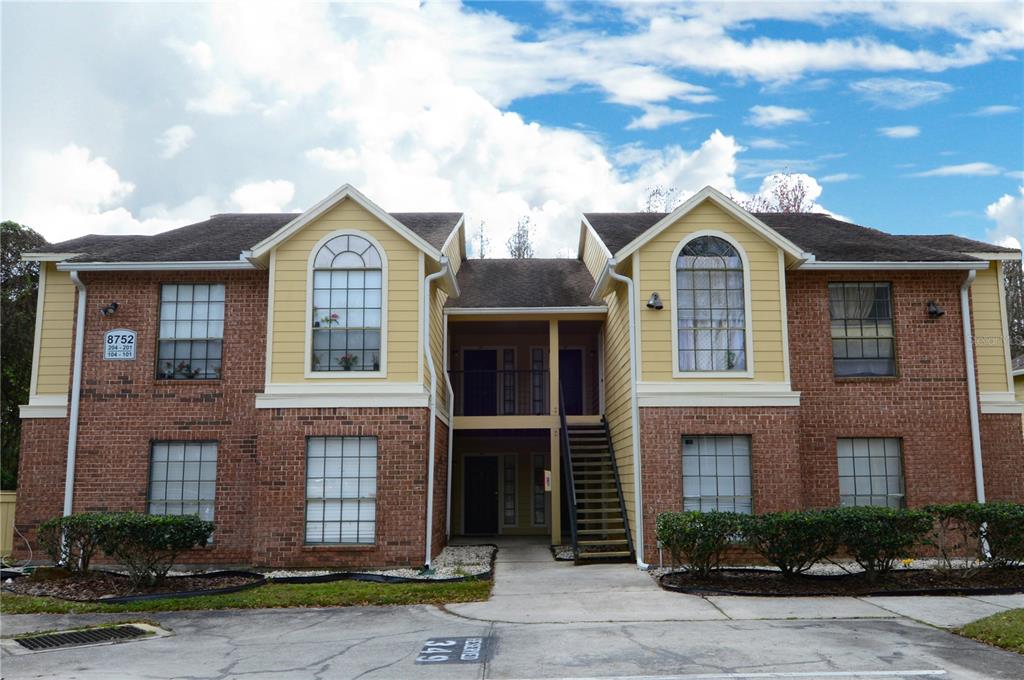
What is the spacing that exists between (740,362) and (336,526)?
721 cm

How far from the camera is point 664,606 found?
10312mm

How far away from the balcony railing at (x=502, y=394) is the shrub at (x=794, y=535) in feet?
28.0

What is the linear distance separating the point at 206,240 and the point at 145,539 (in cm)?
652

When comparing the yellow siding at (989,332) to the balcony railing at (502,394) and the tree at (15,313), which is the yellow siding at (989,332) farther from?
the tree at (15,313)

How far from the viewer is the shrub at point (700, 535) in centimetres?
1171

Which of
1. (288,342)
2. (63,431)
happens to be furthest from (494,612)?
(63,431)

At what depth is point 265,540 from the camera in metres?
13.5

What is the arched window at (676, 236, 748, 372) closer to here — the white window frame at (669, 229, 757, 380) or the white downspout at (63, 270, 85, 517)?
the white window frame at (669, 229, 757, 380)

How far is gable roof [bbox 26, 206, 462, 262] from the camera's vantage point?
587 inches

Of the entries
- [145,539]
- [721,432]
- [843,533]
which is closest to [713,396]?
[721,432]

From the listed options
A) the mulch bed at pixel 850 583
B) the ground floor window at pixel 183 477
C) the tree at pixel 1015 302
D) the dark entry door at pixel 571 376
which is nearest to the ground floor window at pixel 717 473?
the mulch bed at pixel 850 583

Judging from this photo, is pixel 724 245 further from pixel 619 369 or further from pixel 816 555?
pixel 816 555

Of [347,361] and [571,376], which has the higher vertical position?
[571,376]

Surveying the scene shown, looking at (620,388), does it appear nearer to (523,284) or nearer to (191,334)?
(523,284)
